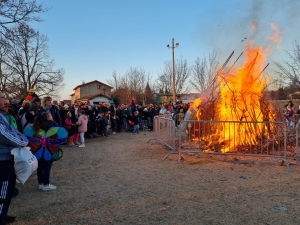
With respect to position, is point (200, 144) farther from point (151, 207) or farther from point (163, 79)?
point (163, 79)

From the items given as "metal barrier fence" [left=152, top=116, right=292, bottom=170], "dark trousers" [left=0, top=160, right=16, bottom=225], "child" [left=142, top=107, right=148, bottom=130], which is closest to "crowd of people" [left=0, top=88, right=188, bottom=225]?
"dark trousers" [left=0, top=160, right=16, bottom=225]

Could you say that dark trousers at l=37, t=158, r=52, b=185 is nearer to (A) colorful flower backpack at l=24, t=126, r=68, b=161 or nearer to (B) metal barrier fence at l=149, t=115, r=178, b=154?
(A) colorful flower backpack at l=24, t=126, r=68, b=161

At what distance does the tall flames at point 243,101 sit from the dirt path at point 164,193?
1.01m

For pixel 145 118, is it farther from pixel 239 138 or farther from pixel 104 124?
pixel 239 138

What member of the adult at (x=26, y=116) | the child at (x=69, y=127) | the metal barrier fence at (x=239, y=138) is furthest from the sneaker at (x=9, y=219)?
the child at (x=69, y=127)

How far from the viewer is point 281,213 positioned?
12.7 feet

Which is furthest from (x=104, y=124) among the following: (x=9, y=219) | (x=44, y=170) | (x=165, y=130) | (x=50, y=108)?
(x=9, y=219)

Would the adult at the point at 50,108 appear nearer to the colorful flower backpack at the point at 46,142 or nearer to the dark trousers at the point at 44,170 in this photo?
the colorful flower backpack at the point at 46,142

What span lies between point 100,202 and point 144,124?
540 inches

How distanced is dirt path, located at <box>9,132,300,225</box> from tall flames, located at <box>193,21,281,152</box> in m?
1.01

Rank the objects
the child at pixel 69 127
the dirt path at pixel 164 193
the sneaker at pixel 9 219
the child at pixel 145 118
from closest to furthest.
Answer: the sneaker at pixel 9 219, the dirt path at pixel 164 193, the child at pixel 69 127, the child at pixel 145 118

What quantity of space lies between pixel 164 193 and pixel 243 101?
503cm

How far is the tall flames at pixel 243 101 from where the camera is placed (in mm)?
7984

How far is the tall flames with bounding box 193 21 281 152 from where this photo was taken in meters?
7.98
